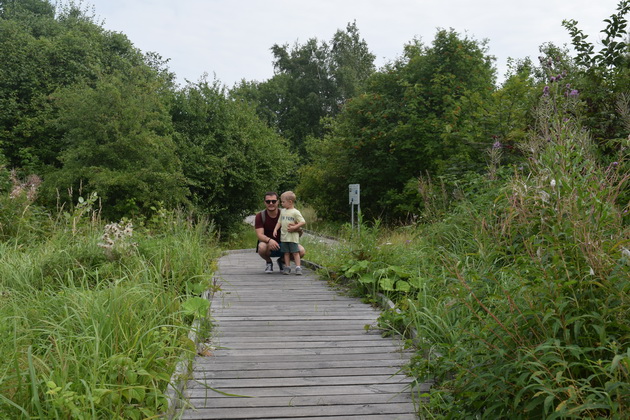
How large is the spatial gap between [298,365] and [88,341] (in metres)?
1.71

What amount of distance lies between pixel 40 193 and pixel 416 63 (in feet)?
47.0

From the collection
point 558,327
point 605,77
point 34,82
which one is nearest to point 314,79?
point 34,82

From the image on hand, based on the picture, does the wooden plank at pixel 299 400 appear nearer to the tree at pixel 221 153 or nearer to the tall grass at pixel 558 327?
the tall grass at pixel 558 327

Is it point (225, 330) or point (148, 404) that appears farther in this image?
point (225, 330)

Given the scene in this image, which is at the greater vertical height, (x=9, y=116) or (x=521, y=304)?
(x=9, y=116)

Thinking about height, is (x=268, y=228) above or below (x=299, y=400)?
above

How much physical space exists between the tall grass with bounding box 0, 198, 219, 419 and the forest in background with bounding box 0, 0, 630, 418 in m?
0.04

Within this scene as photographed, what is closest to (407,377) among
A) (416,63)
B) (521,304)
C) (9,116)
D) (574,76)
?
(521,304)

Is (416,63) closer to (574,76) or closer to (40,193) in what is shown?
(574,76)

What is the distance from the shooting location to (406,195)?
20.8 meters

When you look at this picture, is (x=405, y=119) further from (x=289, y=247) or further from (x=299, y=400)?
(x=299, y=400)

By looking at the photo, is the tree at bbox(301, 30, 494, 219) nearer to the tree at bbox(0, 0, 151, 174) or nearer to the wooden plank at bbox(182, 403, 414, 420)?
the tree at bbox(0, 0, 151, 174)

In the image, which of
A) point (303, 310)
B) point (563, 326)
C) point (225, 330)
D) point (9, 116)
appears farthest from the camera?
point (9, 116)

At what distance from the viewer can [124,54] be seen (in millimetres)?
32688
